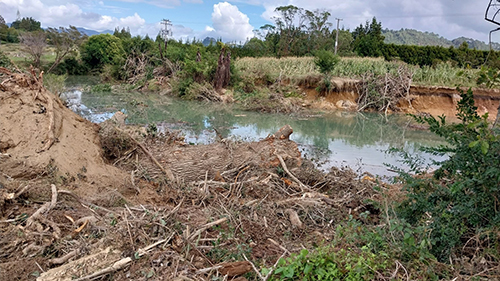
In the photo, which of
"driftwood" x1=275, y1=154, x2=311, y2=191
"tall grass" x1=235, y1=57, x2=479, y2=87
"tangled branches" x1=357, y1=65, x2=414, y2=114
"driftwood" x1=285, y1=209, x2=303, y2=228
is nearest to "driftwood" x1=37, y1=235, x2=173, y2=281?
"driftwood" x1=285, y1=209, x2=303, y2=228

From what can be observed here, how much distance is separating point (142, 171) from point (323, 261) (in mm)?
3413

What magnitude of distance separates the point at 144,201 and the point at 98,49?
28644 millimetres

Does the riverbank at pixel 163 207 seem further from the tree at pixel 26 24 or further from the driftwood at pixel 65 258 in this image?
the tree at pixel 26 24

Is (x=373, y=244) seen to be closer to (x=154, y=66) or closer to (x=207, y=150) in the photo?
(x=207, y=150)

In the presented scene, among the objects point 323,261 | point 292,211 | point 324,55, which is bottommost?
point 292,211

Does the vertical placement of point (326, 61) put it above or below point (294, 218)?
above

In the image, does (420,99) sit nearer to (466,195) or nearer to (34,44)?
(466,195)

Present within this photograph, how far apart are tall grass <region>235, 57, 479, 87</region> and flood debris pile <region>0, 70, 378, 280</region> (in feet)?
44.2

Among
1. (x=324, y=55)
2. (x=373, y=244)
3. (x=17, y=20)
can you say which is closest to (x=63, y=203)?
(x=373, y=244)

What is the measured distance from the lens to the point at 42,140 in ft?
15.9

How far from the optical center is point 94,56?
3084cm

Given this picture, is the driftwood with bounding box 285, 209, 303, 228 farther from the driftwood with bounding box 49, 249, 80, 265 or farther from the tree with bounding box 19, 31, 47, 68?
the tree with bounding box 19, 31, 47, 68

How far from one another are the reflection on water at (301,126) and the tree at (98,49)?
42.6ft

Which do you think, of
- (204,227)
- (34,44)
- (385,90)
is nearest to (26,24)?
(34,44)
